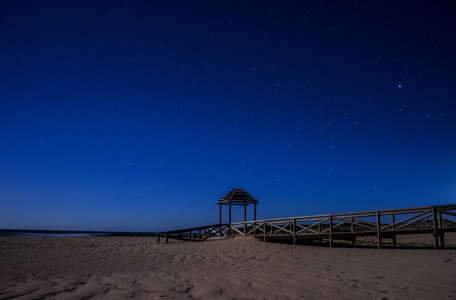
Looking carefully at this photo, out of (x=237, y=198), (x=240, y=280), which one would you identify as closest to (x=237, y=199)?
(x=237, y=198)

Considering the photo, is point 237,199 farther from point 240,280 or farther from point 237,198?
point 240,280

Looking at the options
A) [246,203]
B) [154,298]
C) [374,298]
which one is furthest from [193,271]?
[246,203]

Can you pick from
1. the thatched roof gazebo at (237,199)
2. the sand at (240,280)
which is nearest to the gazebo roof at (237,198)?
the thatched roof gazebo at (237,199)

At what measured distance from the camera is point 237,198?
21828 mm

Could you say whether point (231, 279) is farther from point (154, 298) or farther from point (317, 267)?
point (317, 267)

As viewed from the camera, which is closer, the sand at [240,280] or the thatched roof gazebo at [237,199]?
the sand at [240,280]

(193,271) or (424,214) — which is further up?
(424,214)

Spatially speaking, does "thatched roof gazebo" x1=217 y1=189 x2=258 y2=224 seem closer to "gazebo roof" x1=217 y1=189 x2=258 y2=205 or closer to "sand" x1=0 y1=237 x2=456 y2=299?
"gazebo roof" x1=217 y1=189 x2=258 y2=205

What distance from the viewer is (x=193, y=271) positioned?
21.2 feet

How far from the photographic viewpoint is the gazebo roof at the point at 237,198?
846 inches

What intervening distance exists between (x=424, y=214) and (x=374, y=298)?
793 centimetres

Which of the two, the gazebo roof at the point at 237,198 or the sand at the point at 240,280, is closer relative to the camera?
the sand at the point at 240,280

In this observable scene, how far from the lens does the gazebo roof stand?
21500 mm

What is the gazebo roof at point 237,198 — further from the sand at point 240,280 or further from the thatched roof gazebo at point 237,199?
the sand at point 240,280
